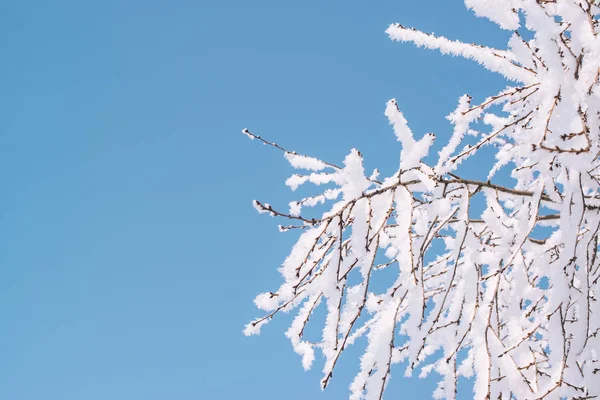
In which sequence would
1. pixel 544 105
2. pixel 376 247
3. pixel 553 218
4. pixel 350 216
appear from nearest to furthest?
pixel 544 105 → pixel 376 247 → pixel 350 216 → pixel 553 218

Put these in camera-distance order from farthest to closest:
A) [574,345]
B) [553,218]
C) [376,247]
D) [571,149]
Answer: [553,218]
[376,247]
[574,345]
[571,149]

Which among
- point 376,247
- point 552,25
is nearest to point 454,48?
point 552,25

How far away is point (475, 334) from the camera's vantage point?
1.77 m

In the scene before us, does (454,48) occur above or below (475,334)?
above

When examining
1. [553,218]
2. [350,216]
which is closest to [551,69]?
[350,216]

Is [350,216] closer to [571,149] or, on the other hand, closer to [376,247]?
[376,247]

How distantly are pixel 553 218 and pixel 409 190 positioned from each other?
968 mm

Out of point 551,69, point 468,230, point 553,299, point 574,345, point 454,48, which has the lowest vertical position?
point 574,345

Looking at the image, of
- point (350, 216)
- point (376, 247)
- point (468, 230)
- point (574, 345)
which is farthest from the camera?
point (350, 216)

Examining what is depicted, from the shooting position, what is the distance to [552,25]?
1423mm

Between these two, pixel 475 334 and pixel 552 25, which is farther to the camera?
pixel 475 334

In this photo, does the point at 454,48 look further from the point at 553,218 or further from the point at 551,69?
the point at 553,218

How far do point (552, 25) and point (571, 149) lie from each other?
1.22 ft

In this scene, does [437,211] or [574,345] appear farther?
[437,211]
